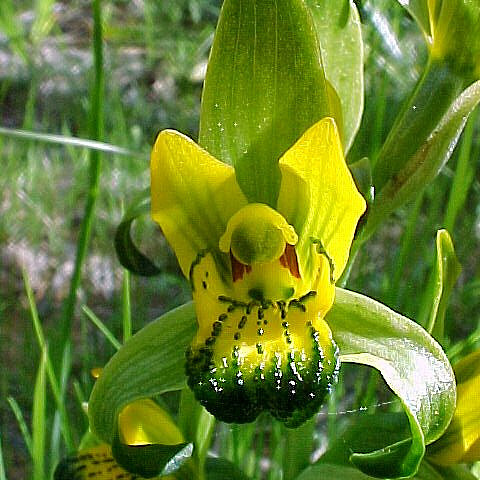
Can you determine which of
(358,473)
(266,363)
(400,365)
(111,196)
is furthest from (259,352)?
(111,196)

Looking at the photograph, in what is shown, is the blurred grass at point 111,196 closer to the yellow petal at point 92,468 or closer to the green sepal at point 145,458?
the yellow petal at point 92,468

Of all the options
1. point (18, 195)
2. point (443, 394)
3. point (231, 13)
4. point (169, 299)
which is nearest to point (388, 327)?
point (443, 394)

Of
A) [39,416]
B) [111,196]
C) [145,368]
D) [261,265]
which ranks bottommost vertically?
[111,196]

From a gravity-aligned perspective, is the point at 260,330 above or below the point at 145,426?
above

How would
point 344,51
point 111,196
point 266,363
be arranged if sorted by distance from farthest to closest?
point 111,196 → point 344,51 → point 266,363

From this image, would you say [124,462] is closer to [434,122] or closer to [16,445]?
[434,122]

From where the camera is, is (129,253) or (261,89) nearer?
(261,89)

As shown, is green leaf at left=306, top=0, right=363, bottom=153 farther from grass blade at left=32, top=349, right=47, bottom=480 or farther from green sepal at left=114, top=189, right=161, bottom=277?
grass blade at left=32, top=349, right=47, bottom=480

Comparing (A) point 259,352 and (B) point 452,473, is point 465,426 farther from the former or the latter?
(A) point 259,352
